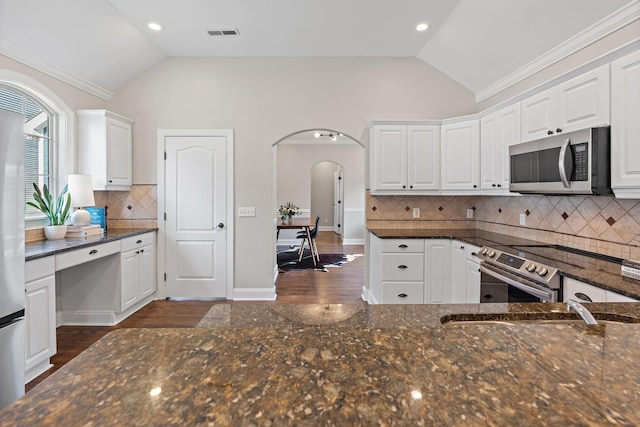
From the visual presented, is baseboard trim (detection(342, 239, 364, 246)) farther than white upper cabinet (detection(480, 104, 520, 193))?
Yes

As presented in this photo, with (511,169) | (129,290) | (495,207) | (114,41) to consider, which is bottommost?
(129,290)

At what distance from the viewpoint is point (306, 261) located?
6984mm

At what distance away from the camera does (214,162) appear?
14.3ft

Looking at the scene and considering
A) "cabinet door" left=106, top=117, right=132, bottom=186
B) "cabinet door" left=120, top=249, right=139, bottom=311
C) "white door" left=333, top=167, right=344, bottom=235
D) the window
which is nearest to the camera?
the window

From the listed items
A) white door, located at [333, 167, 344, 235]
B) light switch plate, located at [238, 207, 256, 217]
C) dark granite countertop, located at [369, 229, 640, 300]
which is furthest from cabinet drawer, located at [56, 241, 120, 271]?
white door, located at [333, 167, 344, 235]

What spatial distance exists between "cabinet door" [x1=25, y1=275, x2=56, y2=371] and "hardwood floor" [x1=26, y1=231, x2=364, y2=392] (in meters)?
0.17

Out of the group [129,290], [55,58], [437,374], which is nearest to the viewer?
[437,374]

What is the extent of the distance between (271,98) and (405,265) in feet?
8.52

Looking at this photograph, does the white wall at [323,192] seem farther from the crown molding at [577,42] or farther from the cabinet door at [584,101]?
the cabinet door at [584,101]

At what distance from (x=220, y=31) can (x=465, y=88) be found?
2972mm

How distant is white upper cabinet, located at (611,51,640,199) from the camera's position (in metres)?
1.96

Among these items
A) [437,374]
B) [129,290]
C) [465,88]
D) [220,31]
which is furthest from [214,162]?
[437,374]

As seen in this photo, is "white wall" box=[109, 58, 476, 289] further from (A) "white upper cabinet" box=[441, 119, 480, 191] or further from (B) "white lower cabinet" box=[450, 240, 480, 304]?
(B) "white lower cabinet" box=[450, 240, 480, 304]

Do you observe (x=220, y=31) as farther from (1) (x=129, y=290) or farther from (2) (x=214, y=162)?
(1) (x=129, y=290)
